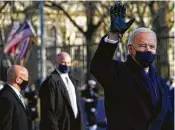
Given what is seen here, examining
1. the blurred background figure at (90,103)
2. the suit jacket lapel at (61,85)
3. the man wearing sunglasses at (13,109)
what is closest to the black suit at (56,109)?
the suit jacket lapel at (61,85)

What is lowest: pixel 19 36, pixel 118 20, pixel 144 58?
pixel 19 36

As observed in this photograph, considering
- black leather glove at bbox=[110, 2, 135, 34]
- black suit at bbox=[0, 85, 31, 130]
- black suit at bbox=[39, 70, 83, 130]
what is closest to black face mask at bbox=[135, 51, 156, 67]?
black leather glove at bbox=[110, 2, 135, 34]

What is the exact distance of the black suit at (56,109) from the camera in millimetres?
7895

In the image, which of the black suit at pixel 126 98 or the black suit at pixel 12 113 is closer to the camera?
the black suit at pixel 126 98

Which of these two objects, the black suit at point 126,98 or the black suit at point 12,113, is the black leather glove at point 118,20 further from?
the black suit at point 12,113

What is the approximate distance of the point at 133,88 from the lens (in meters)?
4.53

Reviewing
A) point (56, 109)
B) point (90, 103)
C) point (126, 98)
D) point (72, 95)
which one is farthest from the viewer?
point (90, 103)

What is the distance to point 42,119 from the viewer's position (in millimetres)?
7977

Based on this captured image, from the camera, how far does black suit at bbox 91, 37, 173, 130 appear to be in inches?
177

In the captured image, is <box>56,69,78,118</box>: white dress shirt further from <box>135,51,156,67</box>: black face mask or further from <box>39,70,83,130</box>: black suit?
<box>135,51,156,67</box>: black face mask

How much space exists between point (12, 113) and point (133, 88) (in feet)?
8.34

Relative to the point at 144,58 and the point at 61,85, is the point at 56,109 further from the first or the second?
the point at 144,58

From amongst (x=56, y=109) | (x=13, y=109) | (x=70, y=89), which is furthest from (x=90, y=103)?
(x=13, y=109)

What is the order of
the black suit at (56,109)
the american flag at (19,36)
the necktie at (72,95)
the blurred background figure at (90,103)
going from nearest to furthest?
1. the black suit at (56,109)
2. the necktie at (72,95)
3. the blurred background figure at (90,103)
4. the american flag at (19,36)
